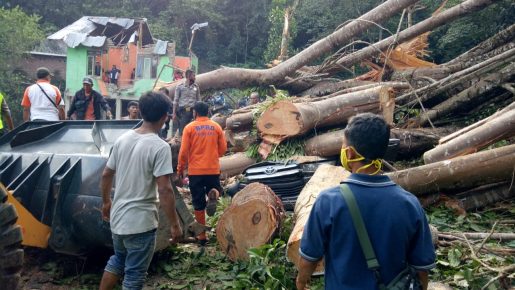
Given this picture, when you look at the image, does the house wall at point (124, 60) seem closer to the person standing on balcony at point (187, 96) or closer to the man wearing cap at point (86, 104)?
the person standing on balcony at point (187, 96)

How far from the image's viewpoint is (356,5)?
2419 centimetres

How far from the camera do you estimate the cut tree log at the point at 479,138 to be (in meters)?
5.67

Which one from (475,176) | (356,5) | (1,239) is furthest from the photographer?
(356,5)

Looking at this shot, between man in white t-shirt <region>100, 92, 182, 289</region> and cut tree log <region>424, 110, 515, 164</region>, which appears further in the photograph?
cut tree log <region>424, 110, 515, 164</region>

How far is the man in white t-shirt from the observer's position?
378cm

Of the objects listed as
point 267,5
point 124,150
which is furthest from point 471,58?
point 267,5

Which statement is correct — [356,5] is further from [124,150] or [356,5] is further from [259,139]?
[124,150]

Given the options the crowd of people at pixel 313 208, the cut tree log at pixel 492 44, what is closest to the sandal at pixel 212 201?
the crowd of people at pixel 313 208

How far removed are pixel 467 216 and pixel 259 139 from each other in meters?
3.28

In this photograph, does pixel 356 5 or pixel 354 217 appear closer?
pixel 354 217

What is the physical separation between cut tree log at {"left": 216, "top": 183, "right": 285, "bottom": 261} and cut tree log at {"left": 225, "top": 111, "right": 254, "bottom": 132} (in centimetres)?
354

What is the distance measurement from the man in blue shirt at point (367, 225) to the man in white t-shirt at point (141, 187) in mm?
1659

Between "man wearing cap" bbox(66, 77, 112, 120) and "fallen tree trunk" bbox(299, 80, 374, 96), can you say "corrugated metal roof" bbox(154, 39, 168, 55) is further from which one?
"man wearing cap" bbox(66, 77, 112, 120)

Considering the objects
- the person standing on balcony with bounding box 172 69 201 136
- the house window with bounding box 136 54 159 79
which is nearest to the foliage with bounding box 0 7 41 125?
the house window with bounding box 136 54 159 79
